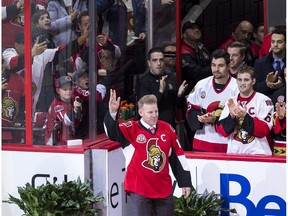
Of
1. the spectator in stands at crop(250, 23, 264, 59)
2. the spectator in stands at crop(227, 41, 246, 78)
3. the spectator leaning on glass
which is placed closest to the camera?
the spectator leaning on glass

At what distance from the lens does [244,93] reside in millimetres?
7871

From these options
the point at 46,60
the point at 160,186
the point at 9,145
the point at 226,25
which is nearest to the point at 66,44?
the point at 46,60

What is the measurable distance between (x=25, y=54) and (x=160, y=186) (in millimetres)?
1597

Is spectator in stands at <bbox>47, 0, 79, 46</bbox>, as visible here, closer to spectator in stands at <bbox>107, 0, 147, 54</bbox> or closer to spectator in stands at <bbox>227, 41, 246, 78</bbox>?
spectator in stands at <bbox>107, 0, 147, 54</bbox>

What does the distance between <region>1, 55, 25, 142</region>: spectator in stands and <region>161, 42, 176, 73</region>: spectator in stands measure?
5.76 ft

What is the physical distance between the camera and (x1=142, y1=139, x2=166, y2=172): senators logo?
24.2 ft

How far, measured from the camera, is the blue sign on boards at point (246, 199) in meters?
7.69

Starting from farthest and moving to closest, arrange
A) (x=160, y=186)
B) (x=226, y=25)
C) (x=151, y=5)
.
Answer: (x=226, y=25), (x=151, y=5), (x=160, y=186)

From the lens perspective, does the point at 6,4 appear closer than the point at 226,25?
Yes

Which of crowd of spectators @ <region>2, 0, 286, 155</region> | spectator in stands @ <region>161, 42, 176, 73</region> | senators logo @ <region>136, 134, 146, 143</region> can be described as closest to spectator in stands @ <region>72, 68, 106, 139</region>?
crowd of spectators @ <region>2, 0, 286, 155</region>

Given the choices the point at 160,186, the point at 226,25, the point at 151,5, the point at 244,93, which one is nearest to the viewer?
the point at 160,186

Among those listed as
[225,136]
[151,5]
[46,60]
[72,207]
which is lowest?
[72,207]

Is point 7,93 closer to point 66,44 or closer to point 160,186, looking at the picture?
point 66,44

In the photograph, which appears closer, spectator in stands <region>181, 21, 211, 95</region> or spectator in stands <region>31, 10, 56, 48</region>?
spectator in stands <region>31, 10, 56, 48</region>
